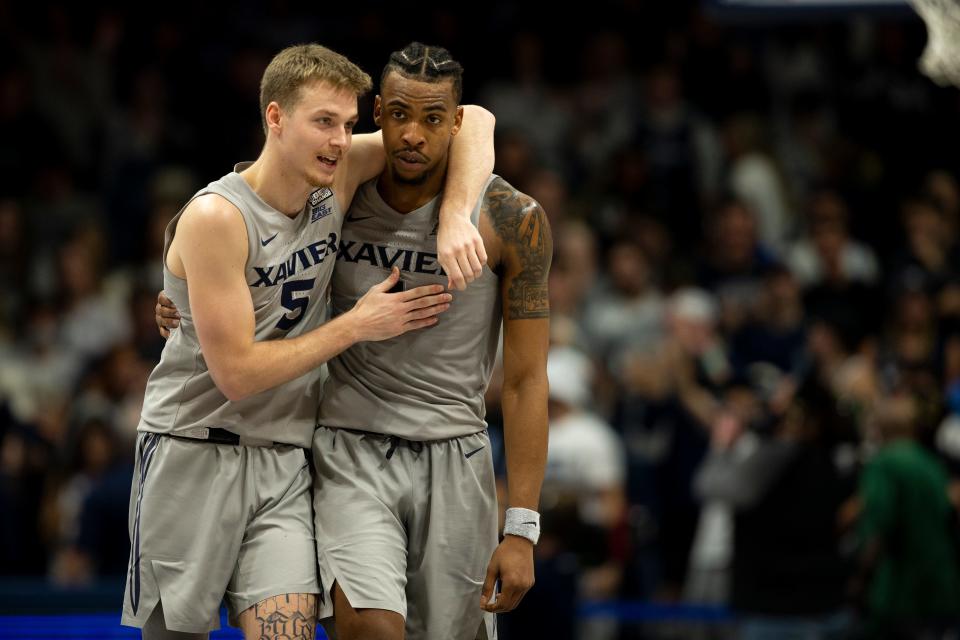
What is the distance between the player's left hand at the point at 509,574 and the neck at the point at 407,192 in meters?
1.13

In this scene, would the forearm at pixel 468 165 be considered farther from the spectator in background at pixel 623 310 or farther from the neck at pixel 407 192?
the spectator in background at pixel 623 310

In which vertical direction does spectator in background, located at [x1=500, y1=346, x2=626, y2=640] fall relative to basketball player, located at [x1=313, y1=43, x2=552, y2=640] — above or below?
below

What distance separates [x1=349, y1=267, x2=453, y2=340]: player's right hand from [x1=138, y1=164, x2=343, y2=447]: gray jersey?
0.66 feet

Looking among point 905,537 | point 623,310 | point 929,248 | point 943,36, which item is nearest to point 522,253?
point 943,36

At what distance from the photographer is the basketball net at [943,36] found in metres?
6.10

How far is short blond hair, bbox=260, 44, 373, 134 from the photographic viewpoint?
15.2 ft

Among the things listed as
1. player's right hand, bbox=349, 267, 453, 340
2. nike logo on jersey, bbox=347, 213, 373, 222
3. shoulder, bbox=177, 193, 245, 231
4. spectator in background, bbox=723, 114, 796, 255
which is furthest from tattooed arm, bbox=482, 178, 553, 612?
spectator in background, bbox=723, 114, 796, 255

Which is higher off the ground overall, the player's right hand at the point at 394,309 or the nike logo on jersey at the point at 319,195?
the nike logo on jersey at the point at 319,195

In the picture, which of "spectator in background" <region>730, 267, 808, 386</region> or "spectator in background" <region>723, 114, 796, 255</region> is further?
"spectator in background" <region>723, 114, 796, 255</region>

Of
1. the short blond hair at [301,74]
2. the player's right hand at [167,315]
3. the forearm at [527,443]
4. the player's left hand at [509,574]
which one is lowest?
the player's left hand at [509,574]

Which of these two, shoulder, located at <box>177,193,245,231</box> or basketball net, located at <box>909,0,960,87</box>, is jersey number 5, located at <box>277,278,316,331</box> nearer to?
shoulder, located at <box>177,193,245,231</box>

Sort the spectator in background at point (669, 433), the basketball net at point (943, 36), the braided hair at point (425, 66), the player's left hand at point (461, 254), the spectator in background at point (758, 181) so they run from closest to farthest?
the player's left hand at point (461, 254) < the braided hair at point (425, 66) < the basketball net at point (943, 36) < the spectator in background at point (669, 433) < the spectator in background at point (758, 181)

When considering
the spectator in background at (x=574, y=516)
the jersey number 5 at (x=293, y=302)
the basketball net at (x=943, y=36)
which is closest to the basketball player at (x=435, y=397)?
the jersey number 5 at (x=293, y=302)

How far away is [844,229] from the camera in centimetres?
1195
